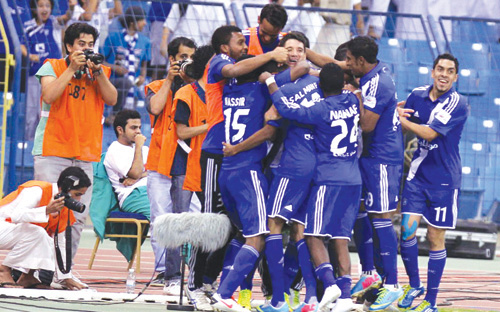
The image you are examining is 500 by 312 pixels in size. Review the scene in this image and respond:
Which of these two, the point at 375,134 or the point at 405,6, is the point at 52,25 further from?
the point at 375,134

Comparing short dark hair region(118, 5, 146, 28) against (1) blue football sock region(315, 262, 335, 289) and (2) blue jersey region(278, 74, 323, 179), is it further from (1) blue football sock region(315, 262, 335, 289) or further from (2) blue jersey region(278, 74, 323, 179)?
(1) blue football sock region(315, 262, 335, 289)

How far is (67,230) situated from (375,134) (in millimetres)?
2902

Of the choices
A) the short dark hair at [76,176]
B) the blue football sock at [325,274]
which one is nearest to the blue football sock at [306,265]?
the blue football sock at [325,274]

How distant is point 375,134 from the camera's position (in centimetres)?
908

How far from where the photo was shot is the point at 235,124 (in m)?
8.56

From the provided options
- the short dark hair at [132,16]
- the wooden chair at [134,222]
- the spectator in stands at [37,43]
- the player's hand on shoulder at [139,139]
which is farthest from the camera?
the short dark hair at [132,16]

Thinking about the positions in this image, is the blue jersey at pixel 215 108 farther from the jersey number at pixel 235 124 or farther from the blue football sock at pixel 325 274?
the blue football sock at pixel 325 274

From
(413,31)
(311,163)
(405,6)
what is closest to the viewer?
(311,163)

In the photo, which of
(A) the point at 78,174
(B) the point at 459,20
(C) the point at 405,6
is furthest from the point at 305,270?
(C) the point at 405,6

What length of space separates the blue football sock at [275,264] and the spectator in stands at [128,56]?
23.1 feet

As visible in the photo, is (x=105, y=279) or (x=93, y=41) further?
(x=105, y=279)

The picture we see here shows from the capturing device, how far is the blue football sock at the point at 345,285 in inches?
335

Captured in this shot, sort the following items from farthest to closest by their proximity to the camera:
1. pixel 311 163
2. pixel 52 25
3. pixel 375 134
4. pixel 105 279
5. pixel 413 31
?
pixel 413 31 → pixel 52 25 → pixel 105 279 → pixel 375 134 → pixel 311 163

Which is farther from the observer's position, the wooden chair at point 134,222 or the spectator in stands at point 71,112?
the wooden chair at point 134,222
